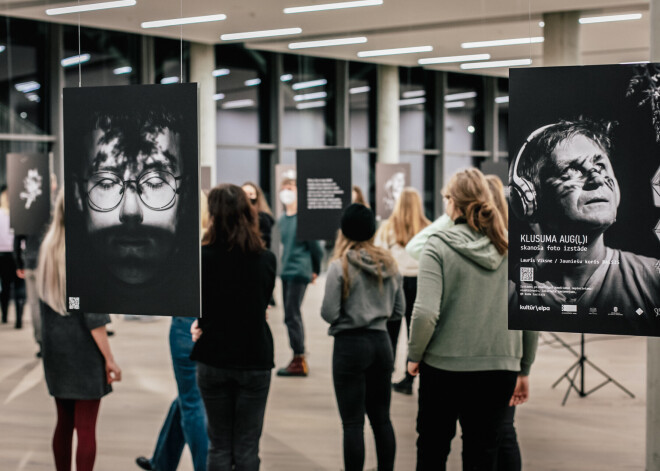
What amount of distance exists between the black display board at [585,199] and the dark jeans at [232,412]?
4.18 ft

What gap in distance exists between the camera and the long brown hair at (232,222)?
11.1 feet

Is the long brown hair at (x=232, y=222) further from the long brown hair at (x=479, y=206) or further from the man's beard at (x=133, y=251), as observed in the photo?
the long brown hair at (x=479, y=206)

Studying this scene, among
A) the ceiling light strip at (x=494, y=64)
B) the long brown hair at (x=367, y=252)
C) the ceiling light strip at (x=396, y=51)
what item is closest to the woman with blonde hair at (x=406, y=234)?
the long brown hair at (x=367, y=252)

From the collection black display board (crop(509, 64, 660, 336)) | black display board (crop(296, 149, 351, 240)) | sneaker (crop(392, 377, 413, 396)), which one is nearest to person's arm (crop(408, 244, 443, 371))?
black display board (crop(509, 64, 660, 336))

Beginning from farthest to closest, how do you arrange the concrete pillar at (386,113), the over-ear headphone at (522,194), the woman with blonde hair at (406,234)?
the concrete pillar at (386,113)
the woman with blonde hair at (406,234)
the over-ear headphone at (522,194)

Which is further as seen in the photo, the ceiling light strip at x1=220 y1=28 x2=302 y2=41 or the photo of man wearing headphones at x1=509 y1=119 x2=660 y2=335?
the ceiling light strip at x1=220 y1=28 x2=302 y2=41

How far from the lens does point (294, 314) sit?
6.96 metres

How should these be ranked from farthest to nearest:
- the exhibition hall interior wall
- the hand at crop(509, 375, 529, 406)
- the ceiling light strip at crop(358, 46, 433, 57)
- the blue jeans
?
the ceiling light strip at crop(358, 46, 433, 57), the exhibition hall interior wall, the blue jeans, the hand at crop(509, 375, 529, 406)

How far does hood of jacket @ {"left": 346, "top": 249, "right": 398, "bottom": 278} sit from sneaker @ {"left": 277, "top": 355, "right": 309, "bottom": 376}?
10.5 feet

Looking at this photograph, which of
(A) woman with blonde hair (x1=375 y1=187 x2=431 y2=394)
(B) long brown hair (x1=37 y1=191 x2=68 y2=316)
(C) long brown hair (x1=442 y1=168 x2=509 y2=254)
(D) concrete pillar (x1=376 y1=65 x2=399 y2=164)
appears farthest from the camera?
(D) concrete pillar (x1=376 y1=65 x2=399 y2=164)

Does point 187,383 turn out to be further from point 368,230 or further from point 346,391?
point 368,230

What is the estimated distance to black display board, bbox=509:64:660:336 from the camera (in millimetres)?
2635

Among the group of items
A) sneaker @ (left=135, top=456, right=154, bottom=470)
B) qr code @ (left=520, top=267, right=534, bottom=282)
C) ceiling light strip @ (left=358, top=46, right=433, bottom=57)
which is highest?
ceiling light strip @ (left=358, top=46, right=433, bottom=57)

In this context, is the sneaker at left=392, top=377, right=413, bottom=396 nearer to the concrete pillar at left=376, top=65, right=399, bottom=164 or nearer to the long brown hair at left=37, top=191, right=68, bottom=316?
the long brown hair at left=37, top=191, right=68, bottom=316
